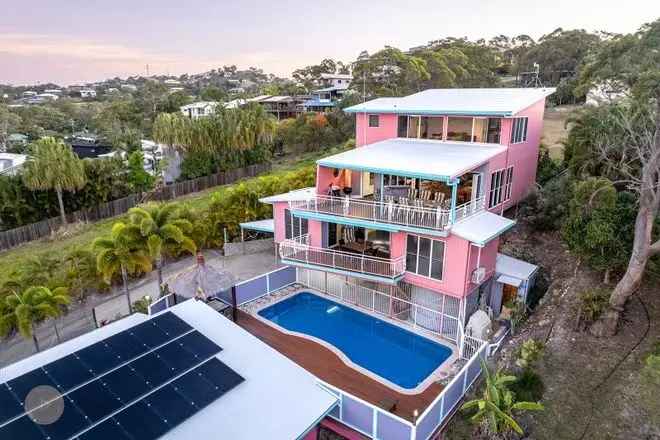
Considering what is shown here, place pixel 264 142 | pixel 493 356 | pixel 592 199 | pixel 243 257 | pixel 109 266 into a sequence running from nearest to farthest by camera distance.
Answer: pixel 493 356
pixel 592 199
pixel 109 266
pixel 243 257
pixel 264 142

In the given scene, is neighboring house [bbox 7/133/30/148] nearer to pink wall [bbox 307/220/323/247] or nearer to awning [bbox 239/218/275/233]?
awning [bbox 239/218/275/233]

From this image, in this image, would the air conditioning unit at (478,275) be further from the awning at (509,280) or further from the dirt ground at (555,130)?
the dirt ground at (555,130)

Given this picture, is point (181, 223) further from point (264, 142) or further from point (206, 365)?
point (264, 142)

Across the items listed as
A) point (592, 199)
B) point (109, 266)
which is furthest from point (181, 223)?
point (592, 199)

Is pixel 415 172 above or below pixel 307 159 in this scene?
above

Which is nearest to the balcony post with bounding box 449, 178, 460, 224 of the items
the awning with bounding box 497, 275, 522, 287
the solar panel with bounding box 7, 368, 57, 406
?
the awning with bounding box 497, 275, 522, 287

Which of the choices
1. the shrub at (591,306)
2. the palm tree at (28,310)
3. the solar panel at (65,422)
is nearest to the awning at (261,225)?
the palm tree at (28,310)
